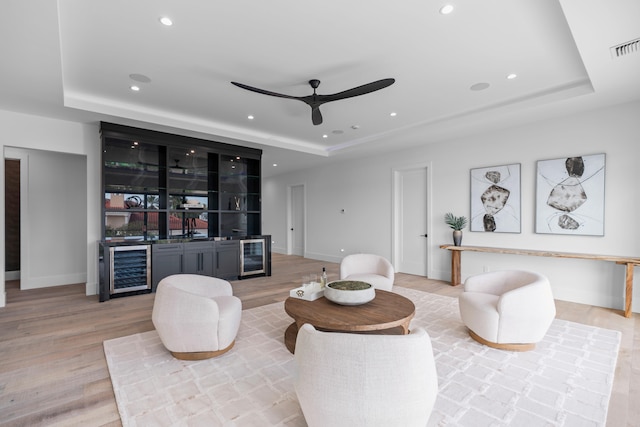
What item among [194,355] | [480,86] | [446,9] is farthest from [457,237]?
[194,355]

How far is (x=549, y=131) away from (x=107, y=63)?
19.8 feet

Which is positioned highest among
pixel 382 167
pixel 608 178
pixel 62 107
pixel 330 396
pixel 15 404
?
pixel 62 107

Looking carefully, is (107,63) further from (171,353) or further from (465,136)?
(465,136)

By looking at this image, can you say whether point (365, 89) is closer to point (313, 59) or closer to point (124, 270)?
point (313, 59)

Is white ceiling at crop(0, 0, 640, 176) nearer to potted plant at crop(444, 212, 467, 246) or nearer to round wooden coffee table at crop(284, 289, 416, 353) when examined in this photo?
potted plant at crop(444, 212, 467, 246)

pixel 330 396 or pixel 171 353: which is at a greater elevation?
pixel 330 396

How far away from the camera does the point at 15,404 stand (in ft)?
6.83

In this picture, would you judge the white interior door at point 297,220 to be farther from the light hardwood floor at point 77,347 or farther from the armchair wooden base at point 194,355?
the armchair wooden base at point 194,355

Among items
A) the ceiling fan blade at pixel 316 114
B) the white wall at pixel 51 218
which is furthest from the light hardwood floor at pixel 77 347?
the ceiling fan blade at pixel 316 114

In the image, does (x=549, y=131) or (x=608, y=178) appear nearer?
(x=608, y=178)

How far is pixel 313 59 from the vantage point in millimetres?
3227

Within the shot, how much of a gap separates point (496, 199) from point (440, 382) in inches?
154

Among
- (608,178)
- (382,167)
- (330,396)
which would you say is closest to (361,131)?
(382,167)

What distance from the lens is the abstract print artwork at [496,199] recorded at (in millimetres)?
4980
